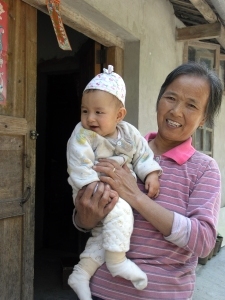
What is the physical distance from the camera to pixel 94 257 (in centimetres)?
143

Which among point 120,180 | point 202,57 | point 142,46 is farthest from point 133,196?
point 202,57

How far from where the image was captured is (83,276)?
1427mm

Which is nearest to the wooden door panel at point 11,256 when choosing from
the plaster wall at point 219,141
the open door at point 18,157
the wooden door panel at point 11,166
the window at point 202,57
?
the open door at point 18,157

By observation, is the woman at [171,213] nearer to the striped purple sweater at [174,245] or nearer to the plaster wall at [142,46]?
the striped purple sweater at [174,245]

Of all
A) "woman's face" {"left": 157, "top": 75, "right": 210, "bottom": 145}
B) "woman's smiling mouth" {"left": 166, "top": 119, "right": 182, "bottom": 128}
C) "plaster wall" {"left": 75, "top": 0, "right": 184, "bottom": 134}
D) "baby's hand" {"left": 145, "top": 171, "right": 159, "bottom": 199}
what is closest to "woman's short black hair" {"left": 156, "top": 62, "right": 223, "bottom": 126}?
"woman's face" {"left": 157, "top": 75, "right": 210, "bottom": 145}

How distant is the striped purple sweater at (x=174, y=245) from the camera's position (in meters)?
1.34

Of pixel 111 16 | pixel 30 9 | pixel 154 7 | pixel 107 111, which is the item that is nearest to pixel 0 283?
pixel 107 111

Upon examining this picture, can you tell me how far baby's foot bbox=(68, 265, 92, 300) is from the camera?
140cm

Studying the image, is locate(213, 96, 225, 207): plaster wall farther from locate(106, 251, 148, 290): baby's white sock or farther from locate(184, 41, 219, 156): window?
locate(106, 251, 148, 290): baby's white sock

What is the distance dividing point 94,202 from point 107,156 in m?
0.25

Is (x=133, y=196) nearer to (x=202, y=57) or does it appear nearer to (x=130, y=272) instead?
(x=130, y=272)

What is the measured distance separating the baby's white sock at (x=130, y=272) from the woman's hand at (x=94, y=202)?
0.14m

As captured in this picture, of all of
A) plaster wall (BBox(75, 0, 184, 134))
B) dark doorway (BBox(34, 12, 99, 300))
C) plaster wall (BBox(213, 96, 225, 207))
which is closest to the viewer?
plaster wall (BBox(75, 0, 184, 134))

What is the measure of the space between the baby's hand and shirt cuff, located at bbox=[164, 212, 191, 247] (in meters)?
0.16
